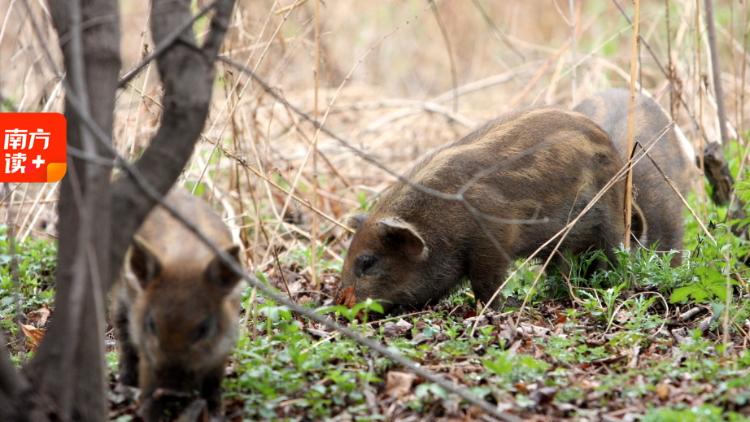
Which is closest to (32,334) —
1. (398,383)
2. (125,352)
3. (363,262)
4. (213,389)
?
(125,352)

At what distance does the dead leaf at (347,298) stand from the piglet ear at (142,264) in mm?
2365

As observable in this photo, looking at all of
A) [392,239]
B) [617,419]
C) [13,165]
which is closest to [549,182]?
[392,239]

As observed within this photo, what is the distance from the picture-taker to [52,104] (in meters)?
6.65

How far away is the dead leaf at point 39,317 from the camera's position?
18.1 feet

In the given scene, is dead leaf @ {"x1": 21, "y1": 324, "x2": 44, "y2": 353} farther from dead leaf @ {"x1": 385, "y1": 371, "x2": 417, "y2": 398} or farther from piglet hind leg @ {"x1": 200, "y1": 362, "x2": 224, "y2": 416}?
dead leaf @ {"x1": 385, "y1": 371, "x2": 417, "y2": 398}

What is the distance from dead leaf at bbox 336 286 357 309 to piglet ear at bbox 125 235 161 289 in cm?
236

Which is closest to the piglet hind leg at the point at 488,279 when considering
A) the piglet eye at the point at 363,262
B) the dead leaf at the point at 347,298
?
the piglet eye at the point at 363,262

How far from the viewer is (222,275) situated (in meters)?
3.71

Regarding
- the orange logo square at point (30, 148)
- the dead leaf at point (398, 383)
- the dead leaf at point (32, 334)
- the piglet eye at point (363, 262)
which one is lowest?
the dead leaf at point (398, 383)

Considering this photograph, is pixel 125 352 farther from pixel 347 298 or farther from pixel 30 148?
pixel 347 298

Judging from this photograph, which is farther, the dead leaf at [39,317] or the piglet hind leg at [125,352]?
the dead leaf at [39,317]

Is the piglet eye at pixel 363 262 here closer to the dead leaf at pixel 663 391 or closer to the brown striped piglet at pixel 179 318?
the brown striped piglet at pixel 179 318

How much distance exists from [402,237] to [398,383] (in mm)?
2112

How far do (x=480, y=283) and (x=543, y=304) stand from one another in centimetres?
55
